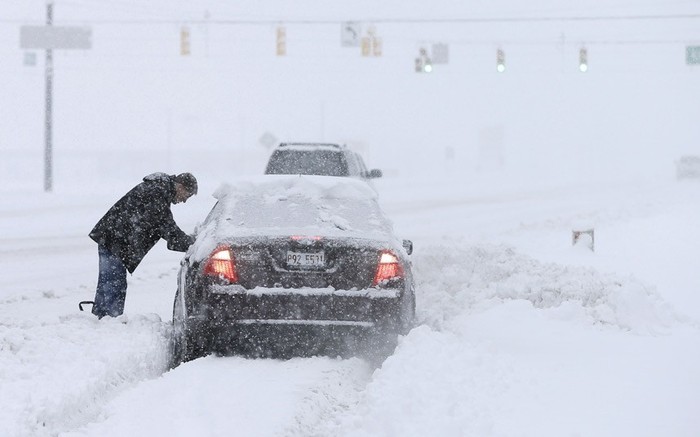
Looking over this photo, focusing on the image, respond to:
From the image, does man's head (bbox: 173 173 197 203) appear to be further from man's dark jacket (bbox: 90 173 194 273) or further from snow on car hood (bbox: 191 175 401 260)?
snow on car hood (bbox: 191 175 401 260)

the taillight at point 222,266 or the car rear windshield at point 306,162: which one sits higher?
the car rear windshield at point 306,162

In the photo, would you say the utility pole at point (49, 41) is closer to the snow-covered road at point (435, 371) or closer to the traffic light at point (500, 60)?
the traffic light at point (500, 60)

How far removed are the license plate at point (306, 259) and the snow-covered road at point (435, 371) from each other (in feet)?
2.39

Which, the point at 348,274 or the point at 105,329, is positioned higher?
the point at 348,274

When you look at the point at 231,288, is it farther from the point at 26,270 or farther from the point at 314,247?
the point at 26,270

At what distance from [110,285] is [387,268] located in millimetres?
2754

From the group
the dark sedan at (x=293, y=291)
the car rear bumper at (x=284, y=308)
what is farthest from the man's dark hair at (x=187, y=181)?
the car rear bumper at (x=284, y=308)

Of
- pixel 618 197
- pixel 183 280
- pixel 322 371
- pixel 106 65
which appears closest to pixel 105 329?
pixel 183 280

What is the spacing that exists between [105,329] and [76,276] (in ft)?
23.8

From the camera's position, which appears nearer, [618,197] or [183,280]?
[183,280]

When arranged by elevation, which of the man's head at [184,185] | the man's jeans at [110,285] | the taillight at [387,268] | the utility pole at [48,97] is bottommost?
the man's jeans at [110,285]

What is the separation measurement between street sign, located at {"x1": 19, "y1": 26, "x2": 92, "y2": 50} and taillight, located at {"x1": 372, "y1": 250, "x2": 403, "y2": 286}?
2969 centimetres

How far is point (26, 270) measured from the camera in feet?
49.5

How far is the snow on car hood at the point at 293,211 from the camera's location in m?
7.04
